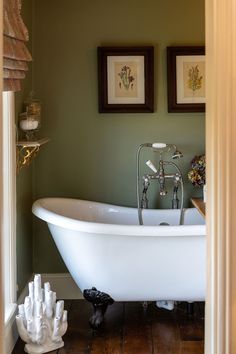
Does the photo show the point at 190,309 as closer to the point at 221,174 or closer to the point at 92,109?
the point at 92,109

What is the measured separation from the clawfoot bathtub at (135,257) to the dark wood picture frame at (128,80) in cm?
100

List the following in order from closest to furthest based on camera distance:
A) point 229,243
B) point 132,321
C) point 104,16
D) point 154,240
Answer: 1. point 229,243
2. point 154,240
3. point 132,321
4. point 104,16

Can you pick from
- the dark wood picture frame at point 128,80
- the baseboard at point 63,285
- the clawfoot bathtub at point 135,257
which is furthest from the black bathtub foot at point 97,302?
the dark wood picture frame at point 128,80

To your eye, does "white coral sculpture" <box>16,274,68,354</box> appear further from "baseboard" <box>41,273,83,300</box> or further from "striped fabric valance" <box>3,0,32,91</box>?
"striped fabric valance" <box>3,0,32,91</box>

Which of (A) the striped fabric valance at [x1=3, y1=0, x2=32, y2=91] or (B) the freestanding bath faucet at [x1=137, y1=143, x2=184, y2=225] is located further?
(B) the freestanding bath faucet at [x1=137, y1=143, x2=184, y2=225]

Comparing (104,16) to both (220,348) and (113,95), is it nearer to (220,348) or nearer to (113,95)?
(113,95)

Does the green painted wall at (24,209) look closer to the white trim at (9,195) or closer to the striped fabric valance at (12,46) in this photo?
the white trim at (9,195)

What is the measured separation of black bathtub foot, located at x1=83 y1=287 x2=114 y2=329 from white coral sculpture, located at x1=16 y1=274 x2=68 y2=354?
0.22m

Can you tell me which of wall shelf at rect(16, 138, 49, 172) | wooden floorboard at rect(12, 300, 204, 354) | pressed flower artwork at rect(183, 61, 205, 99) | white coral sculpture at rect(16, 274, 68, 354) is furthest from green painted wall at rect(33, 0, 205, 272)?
white coral sculpture at rect(16, 274, 68, 354)

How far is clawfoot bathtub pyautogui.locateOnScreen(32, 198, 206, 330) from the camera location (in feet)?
9.02

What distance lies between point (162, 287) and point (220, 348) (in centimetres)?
110

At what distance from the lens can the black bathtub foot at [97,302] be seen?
2965mm

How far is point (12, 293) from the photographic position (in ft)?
9.36

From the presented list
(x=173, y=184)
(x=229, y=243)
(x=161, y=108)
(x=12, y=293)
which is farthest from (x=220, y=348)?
(x=161, y=108)
